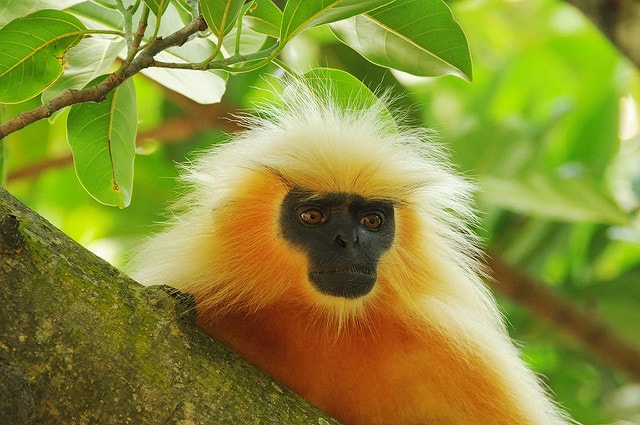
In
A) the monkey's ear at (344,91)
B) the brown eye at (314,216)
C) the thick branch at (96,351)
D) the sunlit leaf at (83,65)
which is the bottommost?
the thick branch at (96,351)

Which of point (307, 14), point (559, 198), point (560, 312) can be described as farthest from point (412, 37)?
point (560, 312)

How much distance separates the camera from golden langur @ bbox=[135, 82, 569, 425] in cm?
276

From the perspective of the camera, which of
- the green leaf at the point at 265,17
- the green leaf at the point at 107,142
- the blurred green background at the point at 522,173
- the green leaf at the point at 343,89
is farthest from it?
the blurred green background at the point at 522,173

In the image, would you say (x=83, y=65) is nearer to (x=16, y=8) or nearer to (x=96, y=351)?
(x=16, y=8)

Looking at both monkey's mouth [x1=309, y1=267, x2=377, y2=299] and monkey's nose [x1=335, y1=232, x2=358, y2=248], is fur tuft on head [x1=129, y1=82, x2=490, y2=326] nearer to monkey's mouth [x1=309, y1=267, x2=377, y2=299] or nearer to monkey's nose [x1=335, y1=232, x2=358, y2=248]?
monkey's mouth [x1=309, y1=267, x2=377, y2=299]

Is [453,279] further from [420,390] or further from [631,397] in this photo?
[631,397]

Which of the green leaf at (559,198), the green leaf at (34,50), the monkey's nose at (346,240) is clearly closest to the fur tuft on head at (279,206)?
the monkey's nose at (346,240)

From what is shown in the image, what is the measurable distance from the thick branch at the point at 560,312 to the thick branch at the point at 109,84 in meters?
3.01

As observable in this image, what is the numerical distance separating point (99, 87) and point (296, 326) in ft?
3.94

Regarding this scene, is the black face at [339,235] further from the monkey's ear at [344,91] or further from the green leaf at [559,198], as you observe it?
the green leaf at [559,198]

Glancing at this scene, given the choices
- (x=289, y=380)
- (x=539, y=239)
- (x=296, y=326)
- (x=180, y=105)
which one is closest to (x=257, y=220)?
(x=296, y=326)

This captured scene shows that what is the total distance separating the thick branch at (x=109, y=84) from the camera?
1.87 metres

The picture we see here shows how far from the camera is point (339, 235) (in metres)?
2.82

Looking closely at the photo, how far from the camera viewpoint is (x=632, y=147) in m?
5.95
